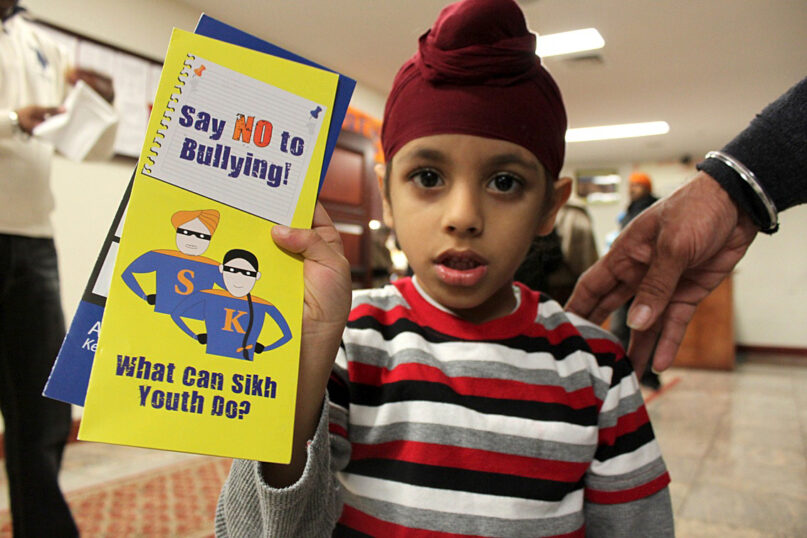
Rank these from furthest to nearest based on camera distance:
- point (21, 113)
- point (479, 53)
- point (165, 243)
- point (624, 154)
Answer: point (624, 154)
point (21, 113)
point (479, 53)
point (165, 243)

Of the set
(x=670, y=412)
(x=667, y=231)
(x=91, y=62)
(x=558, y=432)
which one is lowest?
(x=670, y=412)

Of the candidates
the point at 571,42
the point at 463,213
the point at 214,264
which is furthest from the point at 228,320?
the point at 571,42

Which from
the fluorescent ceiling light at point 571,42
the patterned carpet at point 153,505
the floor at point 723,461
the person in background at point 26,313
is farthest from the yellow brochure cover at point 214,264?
the fluorescent ceiling light at point 571,42

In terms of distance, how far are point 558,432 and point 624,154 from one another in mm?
6096

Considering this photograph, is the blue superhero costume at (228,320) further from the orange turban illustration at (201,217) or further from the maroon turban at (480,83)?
the maroon turban at (480,83)

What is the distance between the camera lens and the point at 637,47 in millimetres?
3443

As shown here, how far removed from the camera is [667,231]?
745mm

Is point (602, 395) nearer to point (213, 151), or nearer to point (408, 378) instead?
point (408, 378)

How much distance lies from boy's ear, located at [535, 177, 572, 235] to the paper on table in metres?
1.08

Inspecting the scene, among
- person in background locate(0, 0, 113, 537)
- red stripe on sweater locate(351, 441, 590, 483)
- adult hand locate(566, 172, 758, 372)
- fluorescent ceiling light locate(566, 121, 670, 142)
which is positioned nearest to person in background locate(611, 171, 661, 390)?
adult hand locate(566, 172, 758, 372)

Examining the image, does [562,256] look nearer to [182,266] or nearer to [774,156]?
[774,156]

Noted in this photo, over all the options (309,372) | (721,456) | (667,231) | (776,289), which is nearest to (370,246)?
(721,456)

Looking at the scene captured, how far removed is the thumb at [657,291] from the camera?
73 cm

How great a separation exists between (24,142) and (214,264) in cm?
106
